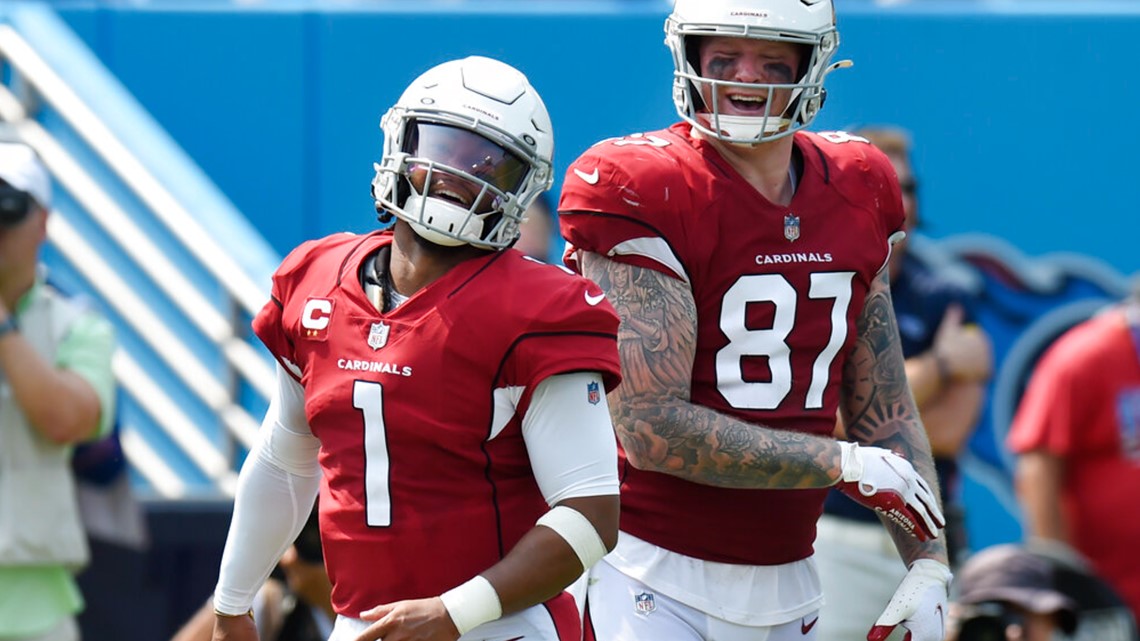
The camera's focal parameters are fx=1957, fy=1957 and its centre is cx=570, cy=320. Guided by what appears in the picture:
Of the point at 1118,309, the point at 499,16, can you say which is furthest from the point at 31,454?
the point at 1118,309

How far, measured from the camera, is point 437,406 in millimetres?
2834

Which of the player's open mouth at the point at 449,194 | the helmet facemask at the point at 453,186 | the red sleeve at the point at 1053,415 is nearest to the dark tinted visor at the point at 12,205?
the helmet facemask at the point at 453,186

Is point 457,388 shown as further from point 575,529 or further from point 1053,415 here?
point 1053,415

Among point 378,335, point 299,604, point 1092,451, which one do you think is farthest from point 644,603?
point 1092,451

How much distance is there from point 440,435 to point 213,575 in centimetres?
346

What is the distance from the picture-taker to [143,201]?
21.5ft

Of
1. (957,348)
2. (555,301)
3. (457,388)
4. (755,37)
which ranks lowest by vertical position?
(957,348)

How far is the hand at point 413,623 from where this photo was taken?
2721 mm

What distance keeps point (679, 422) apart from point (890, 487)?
0.36 meters

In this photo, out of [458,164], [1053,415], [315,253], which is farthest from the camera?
[1053,415]

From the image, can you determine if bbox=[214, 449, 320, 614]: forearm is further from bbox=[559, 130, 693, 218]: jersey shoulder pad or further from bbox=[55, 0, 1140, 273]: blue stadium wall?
bbox=[55, 0, 1140, 273]: blue stadium wall

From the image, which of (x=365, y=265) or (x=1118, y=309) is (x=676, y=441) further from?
(x=1118, y=309)

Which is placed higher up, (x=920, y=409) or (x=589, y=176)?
(x=589, y=176)

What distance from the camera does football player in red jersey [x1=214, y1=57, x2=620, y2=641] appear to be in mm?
2820
